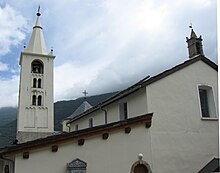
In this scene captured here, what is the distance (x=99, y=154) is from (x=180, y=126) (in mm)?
4721

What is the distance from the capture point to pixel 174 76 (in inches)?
563

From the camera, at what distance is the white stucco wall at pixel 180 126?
503 inches

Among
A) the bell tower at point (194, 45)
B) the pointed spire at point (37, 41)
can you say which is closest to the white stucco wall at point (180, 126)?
the bell tower at point (194, 45)

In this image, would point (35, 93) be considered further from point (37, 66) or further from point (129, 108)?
point (129, 108)

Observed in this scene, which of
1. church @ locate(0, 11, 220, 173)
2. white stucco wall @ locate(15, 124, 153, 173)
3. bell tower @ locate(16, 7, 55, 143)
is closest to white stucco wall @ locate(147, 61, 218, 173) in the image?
church @ locate(0, 11, 220, 173)

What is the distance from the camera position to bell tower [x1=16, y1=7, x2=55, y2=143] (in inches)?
1207

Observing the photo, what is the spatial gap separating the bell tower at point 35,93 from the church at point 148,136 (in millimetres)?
14707

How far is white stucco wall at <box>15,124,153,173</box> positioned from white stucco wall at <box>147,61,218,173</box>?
821mm

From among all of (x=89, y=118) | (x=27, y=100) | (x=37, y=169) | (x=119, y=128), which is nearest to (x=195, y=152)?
(x=119, y=128)

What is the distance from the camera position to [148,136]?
12.6m

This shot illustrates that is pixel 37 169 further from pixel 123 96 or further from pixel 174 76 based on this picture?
pixel 174 76

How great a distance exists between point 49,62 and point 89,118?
1581 centimetres

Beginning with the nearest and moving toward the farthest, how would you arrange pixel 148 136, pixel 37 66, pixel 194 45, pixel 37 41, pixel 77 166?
pixel 77 166 → pixel 148 136 → pixel 194 45 → pixel 37 66 → pixel 37 41

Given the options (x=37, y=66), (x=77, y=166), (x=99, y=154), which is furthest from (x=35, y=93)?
(x=77, y=166)
